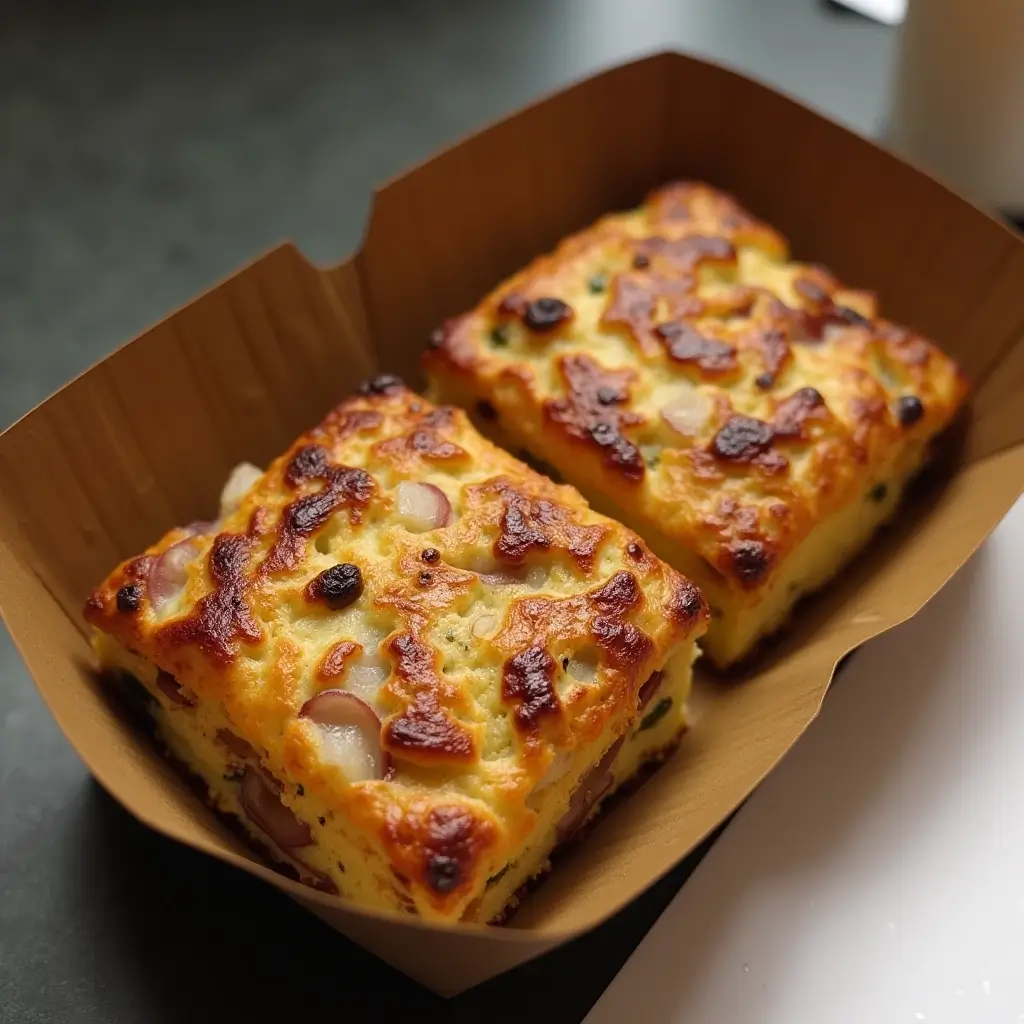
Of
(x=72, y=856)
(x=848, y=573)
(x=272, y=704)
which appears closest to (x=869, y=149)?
(x=848, y=573)

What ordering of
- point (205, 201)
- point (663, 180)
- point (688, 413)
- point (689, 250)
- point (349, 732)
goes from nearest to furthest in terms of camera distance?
1. point (349, 732)
2. point (688, 413)
3. point (689, 250)
4. point (663, 180)
5. point (205, 201)

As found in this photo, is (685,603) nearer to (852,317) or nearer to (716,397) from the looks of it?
(716,397)

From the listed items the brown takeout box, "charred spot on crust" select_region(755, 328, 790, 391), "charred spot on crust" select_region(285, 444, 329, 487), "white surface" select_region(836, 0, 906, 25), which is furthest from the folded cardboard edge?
"white surface" select_region(836, 0, 906, 25)

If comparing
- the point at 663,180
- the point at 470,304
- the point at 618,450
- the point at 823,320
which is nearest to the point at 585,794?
the point at 618,450

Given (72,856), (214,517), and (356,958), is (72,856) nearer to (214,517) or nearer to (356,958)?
(356,958)

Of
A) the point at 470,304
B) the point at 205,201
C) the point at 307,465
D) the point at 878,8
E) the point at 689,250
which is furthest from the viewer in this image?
the point at 878,8

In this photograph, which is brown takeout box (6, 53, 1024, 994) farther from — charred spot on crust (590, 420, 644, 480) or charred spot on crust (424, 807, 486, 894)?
charred spot on crust (590, 420, 644, 480)
